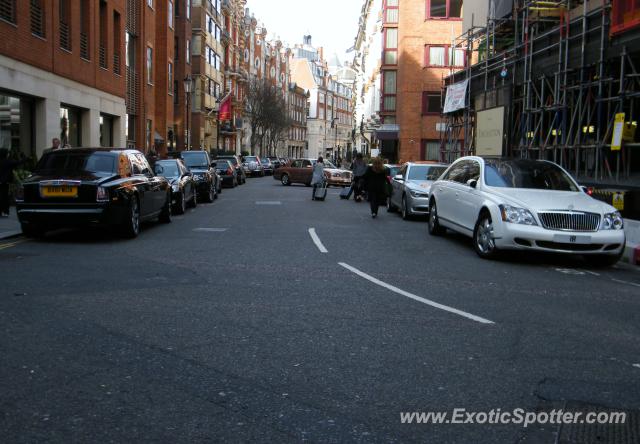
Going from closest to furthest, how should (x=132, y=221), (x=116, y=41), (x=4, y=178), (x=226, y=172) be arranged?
(x=132, y=221) < (x=4, y=178) < (x=116, y=41) < (x=226, y=172)

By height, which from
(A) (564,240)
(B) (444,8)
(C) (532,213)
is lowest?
(A) (564,240)

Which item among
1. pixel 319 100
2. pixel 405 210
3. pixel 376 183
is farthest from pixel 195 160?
pixel 319 100

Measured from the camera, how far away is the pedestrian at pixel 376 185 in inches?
693

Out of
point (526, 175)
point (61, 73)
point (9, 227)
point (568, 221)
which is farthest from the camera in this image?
point (61, 73)

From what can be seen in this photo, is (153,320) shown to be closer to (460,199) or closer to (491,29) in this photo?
(460,199)

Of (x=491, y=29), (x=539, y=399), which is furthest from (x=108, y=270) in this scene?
(x=491, y=29)

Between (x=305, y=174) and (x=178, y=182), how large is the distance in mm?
20712

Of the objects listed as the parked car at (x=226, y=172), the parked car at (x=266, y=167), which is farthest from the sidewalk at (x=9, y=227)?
the parked car at (x=266, y=167)

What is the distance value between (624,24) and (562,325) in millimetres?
10807

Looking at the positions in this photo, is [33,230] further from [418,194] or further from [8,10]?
[8,10]

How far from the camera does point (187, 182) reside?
62.1 ft

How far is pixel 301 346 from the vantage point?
5.24m

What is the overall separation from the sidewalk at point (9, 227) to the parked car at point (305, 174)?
79.4 feet

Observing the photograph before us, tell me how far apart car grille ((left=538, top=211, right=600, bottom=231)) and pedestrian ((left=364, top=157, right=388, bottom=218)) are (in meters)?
7.88
